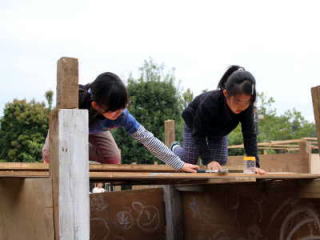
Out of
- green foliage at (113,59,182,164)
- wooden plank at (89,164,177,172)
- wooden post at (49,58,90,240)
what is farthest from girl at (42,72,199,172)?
green foliage at (113,59,182,164)

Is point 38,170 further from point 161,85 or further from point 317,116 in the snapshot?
point 161,85

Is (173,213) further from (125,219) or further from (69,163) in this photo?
(69,163)

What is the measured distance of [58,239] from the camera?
2.48 metres

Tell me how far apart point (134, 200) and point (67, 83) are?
2.79 m

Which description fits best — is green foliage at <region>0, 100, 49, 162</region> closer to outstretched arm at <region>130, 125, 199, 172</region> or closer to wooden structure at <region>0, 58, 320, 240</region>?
wooden structure at <region>0, 58, 320, 240</region>

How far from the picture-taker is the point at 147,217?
5203 mm

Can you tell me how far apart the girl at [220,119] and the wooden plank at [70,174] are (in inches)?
63.9

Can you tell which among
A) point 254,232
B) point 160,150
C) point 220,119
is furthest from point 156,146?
point 254,232

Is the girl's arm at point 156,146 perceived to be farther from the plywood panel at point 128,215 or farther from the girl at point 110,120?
the plywood panel at point 128,215

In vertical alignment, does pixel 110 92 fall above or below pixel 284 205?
above

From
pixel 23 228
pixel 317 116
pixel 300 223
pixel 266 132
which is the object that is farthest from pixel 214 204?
pixel 266 132

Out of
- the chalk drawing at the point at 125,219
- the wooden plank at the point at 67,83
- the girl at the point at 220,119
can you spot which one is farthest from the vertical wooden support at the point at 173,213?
the wooden plank at the point at 67,83

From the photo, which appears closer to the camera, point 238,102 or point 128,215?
point 238,102

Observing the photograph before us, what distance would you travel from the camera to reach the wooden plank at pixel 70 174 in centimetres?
248
